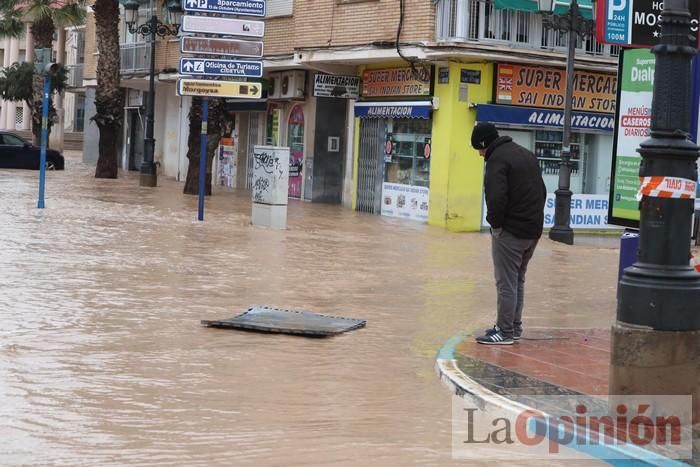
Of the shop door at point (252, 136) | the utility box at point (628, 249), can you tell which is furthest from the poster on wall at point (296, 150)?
the utility box at point (628, 249)

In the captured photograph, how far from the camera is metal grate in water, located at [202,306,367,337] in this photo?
31.6ft

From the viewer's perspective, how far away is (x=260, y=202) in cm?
2047

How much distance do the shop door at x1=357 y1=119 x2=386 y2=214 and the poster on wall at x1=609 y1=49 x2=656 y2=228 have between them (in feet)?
54.7

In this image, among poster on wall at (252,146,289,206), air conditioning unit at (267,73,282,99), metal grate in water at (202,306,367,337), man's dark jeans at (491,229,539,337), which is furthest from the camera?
air conditioning unit at (267,73,282,99)

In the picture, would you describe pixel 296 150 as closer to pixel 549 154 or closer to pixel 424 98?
pixel 424 98

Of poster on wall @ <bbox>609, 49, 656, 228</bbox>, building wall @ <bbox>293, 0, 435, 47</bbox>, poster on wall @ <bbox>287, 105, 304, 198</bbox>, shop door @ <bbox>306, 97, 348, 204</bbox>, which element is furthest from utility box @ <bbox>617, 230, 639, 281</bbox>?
poster on wall @ <bbox>287, 105, 304, 198</bbox>

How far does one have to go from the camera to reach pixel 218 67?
20734mm

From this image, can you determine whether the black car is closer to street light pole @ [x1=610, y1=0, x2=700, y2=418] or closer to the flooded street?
the flooded street

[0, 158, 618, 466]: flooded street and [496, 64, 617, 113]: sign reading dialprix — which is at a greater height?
[496, 64, 617, 113]: sign reading dialprix

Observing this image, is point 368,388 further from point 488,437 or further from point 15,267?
point 15,267

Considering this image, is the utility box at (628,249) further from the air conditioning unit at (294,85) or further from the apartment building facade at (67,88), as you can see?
the apartment building facade at (67,88)

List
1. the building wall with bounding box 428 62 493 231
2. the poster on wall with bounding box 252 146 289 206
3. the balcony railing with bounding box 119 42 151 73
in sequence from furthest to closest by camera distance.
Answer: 1. the balcony railing with bounding box 119 42 151 73
2. the building wall with bounding box 428 62 493 231
3. the poster on wall with bounding box 252 146 289 206

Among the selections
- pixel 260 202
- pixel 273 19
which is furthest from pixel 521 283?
pixel 273 19

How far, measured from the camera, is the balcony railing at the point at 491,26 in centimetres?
2342
